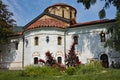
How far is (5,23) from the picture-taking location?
128 ft

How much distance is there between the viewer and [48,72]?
22.8m

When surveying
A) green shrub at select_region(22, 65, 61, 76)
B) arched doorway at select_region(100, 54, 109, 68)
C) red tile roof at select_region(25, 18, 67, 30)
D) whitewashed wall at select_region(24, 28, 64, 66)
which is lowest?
green shrub at select_region(22, 65, 61, 76)

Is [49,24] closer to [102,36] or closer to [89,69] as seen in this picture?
[102,36]

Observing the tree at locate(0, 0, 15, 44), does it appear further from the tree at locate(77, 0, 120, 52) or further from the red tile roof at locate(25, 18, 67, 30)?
the tree at locate(77, 0, 120, 52)

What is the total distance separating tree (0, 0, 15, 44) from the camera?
127 ft

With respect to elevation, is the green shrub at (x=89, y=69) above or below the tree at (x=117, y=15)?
below

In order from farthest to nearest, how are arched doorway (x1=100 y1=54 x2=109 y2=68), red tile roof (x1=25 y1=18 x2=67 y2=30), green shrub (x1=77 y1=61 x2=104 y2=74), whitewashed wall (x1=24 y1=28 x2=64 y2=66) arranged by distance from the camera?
red tile roof (x1=25 y1=18 x2=67 y2=30) < whitewashed wall (x1=24 y1=28 x2=64 y2=66) < arched doorway (x1=100 y1=54 x2=109 y2=68) < green shrub (x1=77 y1=61 x2=104 y2=74)

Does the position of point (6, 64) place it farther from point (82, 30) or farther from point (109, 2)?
point (109, 2)

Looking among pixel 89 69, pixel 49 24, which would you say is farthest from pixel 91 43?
pixel 89 69

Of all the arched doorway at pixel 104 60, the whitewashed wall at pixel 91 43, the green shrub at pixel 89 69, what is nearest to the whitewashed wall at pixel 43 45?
the whitewashed wall at pixel 91 43

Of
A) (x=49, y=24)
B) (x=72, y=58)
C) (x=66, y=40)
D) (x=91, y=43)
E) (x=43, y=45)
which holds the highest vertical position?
(x=49, y=24)

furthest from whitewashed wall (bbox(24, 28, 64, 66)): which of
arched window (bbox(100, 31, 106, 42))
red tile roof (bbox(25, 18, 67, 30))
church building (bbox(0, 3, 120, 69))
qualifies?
arched window (bbox(100, 31, 106, 42))

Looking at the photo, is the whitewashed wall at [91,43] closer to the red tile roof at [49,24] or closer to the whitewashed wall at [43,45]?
the red tile roof at [49,24]

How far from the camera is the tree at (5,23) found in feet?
127
